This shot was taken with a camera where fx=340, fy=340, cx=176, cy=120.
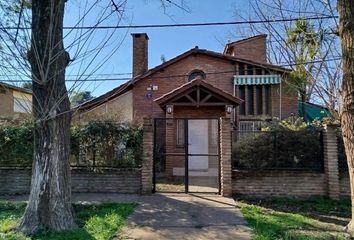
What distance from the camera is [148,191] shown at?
10133mm

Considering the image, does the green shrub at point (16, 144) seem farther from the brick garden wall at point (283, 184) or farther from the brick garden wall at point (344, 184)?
the brick garden wall at point (344, 184)

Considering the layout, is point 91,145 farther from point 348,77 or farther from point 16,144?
point 348,77

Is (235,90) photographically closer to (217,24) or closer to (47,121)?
(217,24)

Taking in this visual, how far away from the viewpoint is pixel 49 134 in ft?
21.9

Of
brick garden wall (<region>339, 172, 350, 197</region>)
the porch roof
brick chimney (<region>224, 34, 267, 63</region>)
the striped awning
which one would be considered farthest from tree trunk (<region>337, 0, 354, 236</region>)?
brick chimney (<region>224, 34, 267, 63</region>)

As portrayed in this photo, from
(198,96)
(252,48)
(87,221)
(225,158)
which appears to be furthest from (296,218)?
(252,48)

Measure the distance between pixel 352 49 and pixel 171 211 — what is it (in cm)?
524

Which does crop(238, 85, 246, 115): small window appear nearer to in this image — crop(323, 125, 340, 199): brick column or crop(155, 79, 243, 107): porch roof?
crop(155, 79, 243, 107): porch roof

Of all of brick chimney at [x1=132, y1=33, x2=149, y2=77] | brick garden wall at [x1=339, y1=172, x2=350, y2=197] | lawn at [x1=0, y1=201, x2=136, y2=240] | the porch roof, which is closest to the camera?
lawn at [x1=0, y1=201, x2=136, y2=240]

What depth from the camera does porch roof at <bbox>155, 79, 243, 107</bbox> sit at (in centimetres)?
1418

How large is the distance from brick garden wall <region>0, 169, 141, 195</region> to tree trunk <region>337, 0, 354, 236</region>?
5.99 m

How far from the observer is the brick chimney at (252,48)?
20109 mm

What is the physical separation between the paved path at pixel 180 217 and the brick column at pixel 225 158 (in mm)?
421

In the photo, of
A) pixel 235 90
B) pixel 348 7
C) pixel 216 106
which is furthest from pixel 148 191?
pixel 235 90
